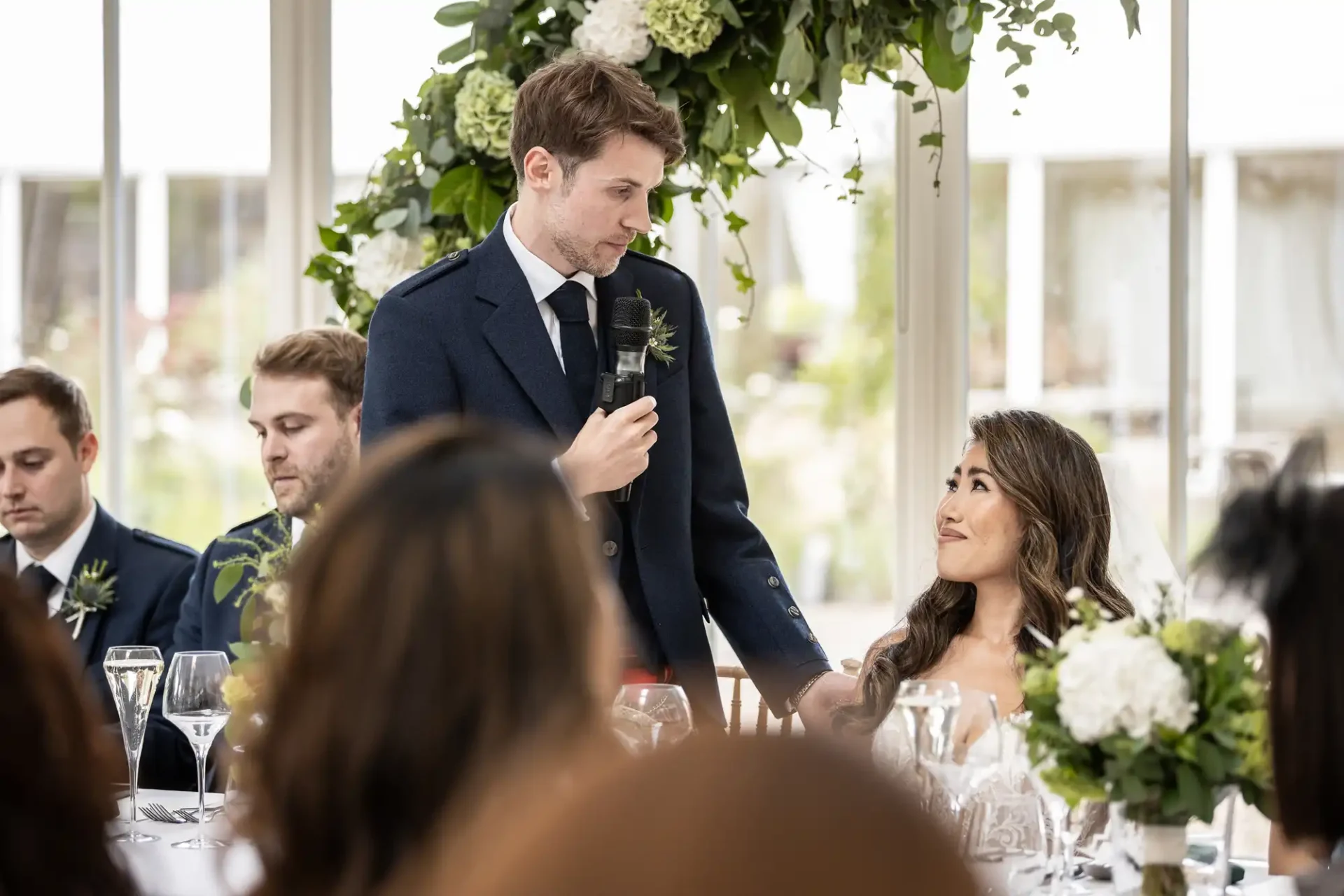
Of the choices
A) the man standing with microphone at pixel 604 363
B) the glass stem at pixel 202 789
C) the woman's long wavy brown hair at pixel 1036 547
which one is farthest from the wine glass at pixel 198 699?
the woman's long wavy brown hair at pixel 1036 547

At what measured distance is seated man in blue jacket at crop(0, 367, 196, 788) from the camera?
3225 mm

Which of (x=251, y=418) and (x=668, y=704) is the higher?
(x=251, y=418)

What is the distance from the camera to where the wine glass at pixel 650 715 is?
188 centimetres

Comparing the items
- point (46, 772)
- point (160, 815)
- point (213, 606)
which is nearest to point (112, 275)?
point (213, 606)

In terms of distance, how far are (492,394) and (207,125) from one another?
1.72 m

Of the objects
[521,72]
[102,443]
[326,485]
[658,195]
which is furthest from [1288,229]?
[102,443]

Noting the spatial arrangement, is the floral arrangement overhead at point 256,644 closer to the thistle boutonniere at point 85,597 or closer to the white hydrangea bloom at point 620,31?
the thistle boutonniere at point 85,597

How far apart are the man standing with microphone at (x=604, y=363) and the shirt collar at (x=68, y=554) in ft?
3.50

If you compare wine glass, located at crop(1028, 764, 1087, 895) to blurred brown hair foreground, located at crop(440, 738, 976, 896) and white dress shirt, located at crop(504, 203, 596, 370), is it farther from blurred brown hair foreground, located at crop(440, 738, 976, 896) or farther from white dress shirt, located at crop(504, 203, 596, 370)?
blurred brown hair foreground, located at crop(440, 738, 976, 896)

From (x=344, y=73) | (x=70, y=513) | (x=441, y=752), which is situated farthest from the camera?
(x=344, y=73)

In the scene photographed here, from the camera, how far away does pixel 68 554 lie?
3.32m

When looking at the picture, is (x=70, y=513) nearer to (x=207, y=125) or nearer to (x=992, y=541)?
(x=207, y=125)

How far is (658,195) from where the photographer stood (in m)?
3.24

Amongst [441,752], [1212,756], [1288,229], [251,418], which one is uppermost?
[1288,229]
